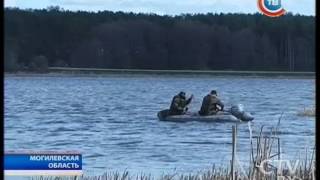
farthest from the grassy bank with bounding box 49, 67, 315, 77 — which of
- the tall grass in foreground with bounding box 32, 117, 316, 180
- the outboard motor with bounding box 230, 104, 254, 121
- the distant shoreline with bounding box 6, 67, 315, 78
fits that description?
the tall grass in foreground with bounding box 32, 117, 316, 180

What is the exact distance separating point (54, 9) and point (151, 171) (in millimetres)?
2166

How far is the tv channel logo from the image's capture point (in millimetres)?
3521

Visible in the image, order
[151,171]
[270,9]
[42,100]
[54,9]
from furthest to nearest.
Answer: [151,171] → [42,100] → [54,9] → [270,9]

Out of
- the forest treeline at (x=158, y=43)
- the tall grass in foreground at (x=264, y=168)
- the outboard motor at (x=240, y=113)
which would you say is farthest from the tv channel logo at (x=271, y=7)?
the tall grass in foreground at (x=264, y=168)

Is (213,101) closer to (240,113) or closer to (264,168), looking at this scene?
(240,113)

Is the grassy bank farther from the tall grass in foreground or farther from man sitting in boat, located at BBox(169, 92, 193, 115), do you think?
the tall grass in foreground

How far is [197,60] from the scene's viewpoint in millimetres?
4016

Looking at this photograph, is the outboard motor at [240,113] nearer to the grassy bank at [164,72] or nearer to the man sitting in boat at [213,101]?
the man sitting in boat at [213,101]

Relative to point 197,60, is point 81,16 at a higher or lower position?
higher

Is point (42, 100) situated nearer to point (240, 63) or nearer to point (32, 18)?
point (32, 18)

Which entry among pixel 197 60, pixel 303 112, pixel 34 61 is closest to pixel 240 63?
pixel 197 60

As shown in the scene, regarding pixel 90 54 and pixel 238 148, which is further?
pixel 238 148

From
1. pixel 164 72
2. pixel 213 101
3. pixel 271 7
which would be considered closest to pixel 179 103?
pixel 213 101

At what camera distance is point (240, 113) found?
448 cm
